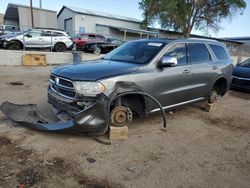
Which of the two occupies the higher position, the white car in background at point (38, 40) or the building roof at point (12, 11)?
the building roof at point (12, 11)

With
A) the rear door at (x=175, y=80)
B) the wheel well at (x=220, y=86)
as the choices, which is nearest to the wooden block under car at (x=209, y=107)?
the wheel well at (x=220, y=86)

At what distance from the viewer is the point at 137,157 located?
153 inches

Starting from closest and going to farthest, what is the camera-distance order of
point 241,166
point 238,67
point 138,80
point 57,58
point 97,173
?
point 97,173 → point 241,166 → point 138,80 → point 238,67 → point 57,58

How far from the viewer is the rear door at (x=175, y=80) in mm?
4867

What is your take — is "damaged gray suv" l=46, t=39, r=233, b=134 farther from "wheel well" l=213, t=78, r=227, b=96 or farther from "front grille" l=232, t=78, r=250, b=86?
"front grille" l=232, t=78, r=250, b=86

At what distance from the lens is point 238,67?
32.5ft

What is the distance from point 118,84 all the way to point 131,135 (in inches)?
42.2

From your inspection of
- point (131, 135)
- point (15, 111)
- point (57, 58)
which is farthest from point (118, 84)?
point (57, 58)

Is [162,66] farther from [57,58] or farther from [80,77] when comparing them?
[57,58]

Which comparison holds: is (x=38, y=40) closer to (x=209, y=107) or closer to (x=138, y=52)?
(x=138, y=52)

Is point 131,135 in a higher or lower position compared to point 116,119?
lower

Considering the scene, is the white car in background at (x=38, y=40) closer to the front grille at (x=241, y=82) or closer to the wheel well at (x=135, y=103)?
the front grille at (x=241, y=82)

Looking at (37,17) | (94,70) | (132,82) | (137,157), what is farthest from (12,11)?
(137,157)

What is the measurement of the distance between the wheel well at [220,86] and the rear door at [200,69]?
622 mm
